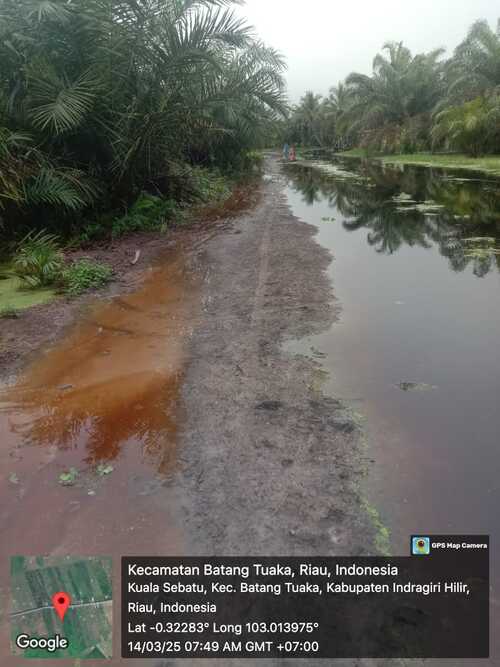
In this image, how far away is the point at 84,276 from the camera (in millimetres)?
6434

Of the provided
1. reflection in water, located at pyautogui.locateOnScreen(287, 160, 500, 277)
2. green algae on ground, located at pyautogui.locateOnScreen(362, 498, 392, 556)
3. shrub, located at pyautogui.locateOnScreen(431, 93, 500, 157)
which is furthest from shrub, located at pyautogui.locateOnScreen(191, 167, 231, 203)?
shrub, located at pyautogui.locateOnScreen(431, 93, 500, 157)

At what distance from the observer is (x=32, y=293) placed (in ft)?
20.3

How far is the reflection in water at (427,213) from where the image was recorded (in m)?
8.20

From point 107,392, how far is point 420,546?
2502 mm

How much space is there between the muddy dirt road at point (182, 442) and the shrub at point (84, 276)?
0.66 m

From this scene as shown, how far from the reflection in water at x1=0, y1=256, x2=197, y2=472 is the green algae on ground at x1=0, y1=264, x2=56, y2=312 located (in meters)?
0.93

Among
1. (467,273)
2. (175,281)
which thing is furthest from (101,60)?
(467,273)

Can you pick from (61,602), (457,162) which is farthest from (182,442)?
(457,162)

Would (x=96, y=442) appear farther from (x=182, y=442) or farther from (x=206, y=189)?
(x=206, y=189)

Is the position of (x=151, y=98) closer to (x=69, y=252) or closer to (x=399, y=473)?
(x=69, y=252)

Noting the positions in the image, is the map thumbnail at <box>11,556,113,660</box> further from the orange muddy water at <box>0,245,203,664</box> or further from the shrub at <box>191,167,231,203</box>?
the shrub at <box>191,167,231,203</box>

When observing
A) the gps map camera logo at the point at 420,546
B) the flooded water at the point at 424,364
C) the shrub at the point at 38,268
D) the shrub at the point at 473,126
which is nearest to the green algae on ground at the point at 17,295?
the shrub at the point at 38,268

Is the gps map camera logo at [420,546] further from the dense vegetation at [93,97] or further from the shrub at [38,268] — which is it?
the dense vegetation at [93,97]

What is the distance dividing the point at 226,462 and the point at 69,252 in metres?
6.14
